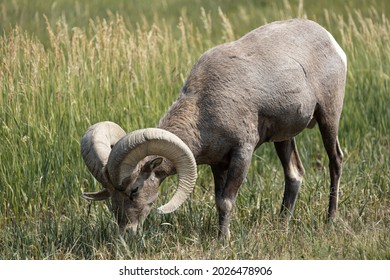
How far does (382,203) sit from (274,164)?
2.06 m

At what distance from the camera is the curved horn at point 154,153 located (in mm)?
7805

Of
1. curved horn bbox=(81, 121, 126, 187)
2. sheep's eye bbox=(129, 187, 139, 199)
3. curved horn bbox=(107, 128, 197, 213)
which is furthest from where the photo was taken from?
sheep's eye bbox=(129, 187, 139, 199)

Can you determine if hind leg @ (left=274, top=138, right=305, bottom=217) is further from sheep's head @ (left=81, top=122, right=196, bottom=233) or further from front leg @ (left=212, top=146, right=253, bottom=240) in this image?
sheep's head @ (left=81, top=122, right=196, bottom=233)

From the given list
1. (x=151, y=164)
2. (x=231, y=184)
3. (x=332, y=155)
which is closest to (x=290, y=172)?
(x=332, y=155)

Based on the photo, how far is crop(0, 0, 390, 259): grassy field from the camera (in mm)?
8602

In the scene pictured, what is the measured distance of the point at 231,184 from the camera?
28.5 ft

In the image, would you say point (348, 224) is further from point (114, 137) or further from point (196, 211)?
point (114, 137)

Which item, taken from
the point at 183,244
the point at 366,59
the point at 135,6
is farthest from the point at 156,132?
the point at 135,6

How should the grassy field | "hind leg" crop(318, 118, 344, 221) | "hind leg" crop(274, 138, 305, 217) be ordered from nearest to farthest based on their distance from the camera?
1. the grassy field
2. "hind leg" crop(318, 118, 344, 221)
3. "hind leg" crop(274, 138, 305, 217)

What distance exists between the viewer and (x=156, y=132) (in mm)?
7844

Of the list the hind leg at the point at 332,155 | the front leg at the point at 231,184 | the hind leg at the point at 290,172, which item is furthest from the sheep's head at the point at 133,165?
the hind leg at the point at 332,155

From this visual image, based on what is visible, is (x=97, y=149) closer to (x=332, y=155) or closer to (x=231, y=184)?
(x=231, y=184)

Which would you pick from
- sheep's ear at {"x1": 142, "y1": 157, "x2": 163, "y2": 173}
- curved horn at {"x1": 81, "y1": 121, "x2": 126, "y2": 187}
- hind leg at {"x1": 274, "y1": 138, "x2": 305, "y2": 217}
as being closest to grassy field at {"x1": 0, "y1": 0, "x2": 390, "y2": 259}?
hind leg at {"x1": 274, "y1": 138, "x2": 305, "y2": 217}

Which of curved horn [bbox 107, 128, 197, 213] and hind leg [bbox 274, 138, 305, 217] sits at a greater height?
curved horn [bbox 107, 128, 197, 213]
